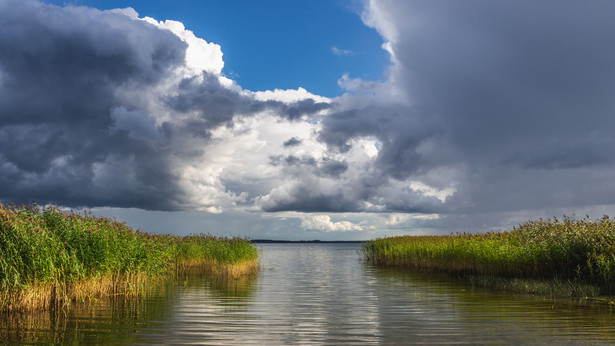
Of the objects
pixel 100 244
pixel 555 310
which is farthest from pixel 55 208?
pixel 555 310

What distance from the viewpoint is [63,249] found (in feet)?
57.1

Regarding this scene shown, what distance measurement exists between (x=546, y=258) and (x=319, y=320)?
1575 centimetres

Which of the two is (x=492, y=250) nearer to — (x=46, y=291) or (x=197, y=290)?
(x=197, y=290)

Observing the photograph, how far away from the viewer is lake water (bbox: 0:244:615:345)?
498 inches

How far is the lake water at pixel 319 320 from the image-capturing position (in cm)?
1266

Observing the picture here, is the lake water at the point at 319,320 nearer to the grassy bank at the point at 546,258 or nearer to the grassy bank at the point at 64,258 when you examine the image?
the grassy bank at the point at 64,258

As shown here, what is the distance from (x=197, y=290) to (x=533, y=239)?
1988 centimetres

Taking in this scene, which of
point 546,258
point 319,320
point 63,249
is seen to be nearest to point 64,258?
point 63,249

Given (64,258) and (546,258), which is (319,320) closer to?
(64,258)

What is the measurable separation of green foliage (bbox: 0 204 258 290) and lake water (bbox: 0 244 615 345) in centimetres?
142

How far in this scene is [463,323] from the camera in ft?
48.6

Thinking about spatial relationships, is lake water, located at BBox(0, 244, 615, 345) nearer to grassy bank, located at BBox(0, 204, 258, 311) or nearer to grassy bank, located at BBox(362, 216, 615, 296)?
grassy bank, located at BBox(0, 204, 258, 311)

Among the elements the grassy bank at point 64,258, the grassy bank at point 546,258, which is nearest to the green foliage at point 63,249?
the grassy bank at point 64,258

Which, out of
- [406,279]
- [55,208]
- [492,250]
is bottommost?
[406,279]
